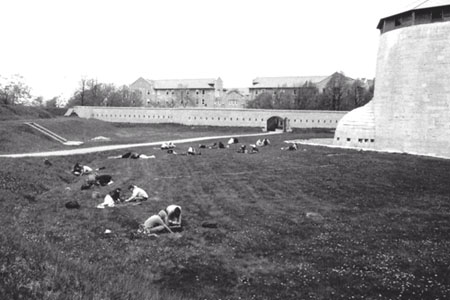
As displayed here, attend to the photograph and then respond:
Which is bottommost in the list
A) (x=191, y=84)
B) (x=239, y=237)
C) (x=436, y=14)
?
(x=239, y=237)

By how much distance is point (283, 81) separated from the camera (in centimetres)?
9462

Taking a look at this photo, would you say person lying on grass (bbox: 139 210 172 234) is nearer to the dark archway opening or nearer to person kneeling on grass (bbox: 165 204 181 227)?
person kneeling on grass (bbox: 165 204 181 227)

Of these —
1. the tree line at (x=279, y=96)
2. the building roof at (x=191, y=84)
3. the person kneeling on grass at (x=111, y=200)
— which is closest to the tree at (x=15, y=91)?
the tree line at (x=279, y=96)

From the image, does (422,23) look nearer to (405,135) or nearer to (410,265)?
(405,135)

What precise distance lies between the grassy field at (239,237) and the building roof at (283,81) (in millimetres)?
74889

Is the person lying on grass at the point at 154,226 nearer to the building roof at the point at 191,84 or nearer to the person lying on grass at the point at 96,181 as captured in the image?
the person lying on grass at the point at 96,181

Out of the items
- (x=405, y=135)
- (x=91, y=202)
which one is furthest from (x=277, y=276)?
(x=405, y=135)

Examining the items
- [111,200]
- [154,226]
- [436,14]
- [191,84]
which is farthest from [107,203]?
[191,84]

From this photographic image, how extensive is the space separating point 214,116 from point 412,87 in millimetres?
36268

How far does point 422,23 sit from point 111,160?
85.6ft

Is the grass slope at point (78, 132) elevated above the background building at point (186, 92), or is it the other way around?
the background building at point (186, 92)

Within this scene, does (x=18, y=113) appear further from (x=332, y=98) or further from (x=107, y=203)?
(x=332, y=98)

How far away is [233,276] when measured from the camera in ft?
27.2

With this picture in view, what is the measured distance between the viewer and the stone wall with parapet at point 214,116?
55.5m
